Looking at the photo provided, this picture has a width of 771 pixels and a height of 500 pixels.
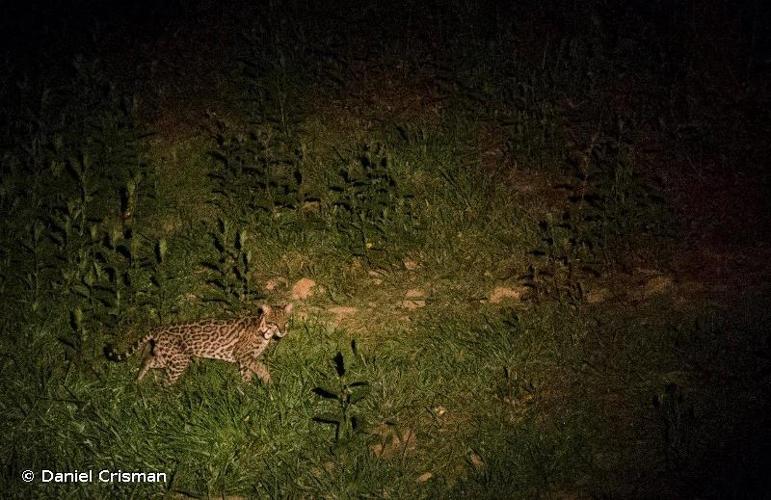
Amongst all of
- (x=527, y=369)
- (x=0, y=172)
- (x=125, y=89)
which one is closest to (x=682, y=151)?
(x=527, y=369)

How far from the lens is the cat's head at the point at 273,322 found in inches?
201

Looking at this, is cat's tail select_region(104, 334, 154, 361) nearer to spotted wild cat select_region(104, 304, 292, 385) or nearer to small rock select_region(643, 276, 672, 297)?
spotted wild cat select_region(104, 304, 292, 385)

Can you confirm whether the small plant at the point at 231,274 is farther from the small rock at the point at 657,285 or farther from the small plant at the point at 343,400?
the small rock at the point at 657,285

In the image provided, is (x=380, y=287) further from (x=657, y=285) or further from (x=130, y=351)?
(x=657, y=285)

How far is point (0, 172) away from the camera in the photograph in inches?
260

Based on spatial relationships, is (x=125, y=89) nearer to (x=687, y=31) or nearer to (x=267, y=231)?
(x=267, y=231)

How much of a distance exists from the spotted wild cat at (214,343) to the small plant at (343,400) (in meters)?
0.46

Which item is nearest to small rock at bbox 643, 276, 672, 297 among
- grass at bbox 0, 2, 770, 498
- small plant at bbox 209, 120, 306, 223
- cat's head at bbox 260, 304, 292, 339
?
grass at bbox 0, 2, 770, 498

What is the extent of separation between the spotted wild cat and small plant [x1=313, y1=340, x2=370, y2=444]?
1.52ft

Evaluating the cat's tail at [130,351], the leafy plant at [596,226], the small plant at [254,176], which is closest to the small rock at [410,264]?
the leafy plant at [596,226]

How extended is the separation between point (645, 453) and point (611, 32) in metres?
5.75

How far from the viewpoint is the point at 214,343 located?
16.6ft

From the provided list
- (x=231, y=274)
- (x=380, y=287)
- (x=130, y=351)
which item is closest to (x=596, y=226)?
(x=380, y=287)

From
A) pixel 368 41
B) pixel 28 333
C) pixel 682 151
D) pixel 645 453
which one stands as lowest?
pixel 645 453
